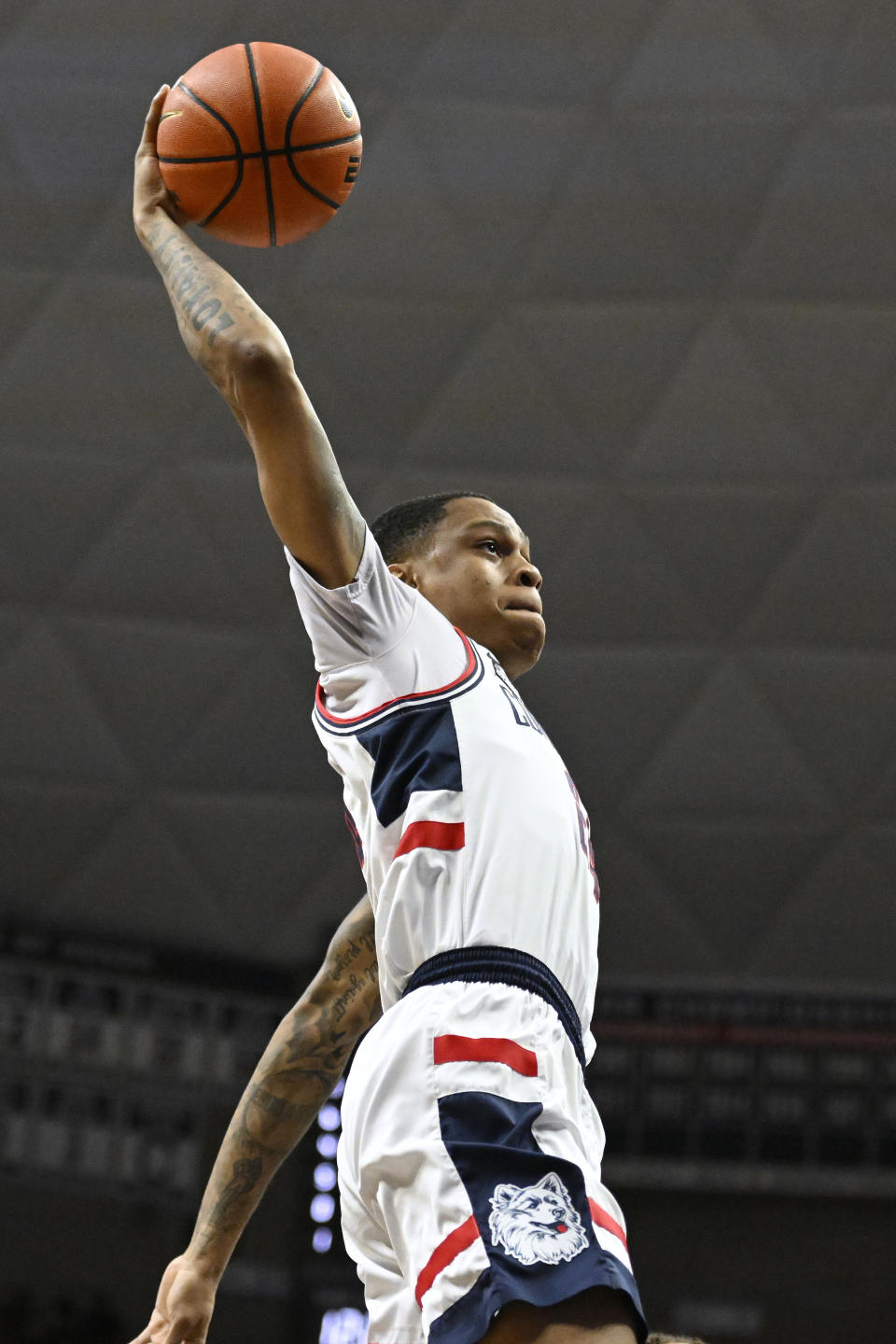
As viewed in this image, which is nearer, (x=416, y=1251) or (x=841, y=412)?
(x=416, y=1251)

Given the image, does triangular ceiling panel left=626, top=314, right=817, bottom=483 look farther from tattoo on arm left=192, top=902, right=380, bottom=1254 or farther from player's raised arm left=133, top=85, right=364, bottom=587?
player's raised arm left=133, top=85, right=364, bottom=587

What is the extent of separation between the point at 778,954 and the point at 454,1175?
7002mm

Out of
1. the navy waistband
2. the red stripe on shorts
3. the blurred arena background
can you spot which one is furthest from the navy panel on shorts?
the blurred arena background

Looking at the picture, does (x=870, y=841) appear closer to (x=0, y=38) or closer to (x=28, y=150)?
(x=28, y=150)

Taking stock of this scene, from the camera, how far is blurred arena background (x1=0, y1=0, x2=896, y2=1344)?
8.75 metres

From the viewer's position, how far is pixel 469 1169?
214 centimetres

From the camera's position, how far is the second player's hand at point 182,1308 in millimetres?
2768

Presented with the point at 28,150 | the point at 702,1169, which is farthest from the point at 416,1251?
the point at 28,150

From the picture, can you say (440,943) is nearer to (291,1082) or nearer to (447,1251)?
(447,1251)

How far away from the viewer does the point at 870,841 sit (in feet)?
29.5

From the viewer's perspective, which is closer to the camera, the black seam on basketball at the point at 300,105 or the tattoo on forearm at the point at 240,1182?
the tattoo on forearm at the point at 240,1182

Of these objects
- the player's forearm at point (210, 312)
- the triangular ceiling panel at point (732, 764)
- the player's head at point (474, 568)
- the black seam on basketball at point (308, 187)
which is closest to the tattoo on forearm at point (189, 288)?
the player's forearm at point (210, 312)

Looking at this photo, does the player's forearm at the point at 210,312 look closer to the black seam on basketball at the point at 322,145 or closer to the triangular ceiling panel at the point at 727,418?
the black seam on basketball at the point at 322,145

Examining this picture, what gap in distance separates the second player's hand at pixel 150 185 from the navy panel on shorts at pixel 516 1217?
1.69m
